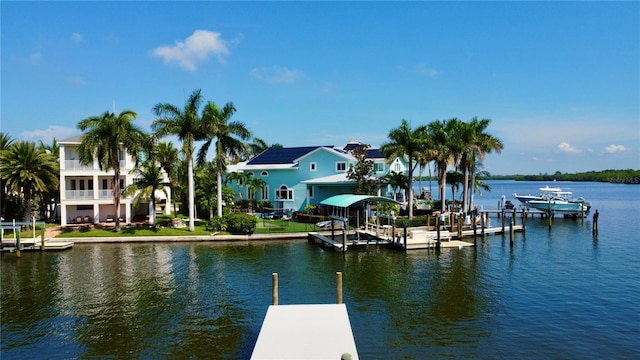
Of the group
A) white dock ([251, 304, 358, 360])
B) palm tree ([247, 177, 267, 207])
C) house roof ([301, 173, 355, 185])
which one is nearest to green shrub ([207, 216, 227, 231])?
palm tree ([247, 177, 267, 207])

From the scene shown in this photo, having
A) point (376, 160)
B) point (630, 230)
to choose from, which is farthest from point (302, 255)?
point (630, 230)

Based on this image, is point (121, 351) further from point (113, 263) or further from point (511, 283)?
point (511, 283)

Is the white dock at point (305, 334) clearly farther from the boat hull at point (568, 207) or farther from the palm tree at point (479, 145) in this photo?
the boat hull at point (568, 207)

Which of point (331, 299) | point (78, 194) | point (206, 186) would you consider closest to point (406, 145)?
point (206, 186)

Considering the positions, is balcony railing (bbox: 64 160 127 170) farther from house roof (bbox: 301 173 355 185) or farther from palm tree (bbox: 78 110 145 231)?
house roof (bbox: 301 173 355 185)

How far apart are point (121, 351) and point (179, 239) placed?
24.3 m

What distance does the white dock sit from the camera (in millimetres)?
12750

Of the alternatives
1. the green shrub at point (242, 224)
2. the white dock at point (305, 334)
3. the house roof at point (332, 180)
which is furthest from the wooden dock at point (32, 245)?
the white dock at point (305, 334)

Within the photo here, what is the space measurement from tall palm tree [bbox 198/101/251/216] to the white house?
363 inches

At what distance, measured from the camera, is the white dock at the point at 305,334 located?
12.8 m

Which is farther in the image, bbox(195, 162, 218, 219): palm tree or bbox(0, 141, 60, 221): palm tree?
bbox(195, 162, 218, 219): palm tree

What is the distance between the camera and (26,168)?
4100 cm

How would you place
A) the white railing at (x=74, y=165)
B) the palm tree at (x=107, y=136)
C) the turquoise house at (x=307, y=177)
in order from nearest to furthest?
1. the palm tree at (x=107, y=136)
2. the white railing at (x=74, y=165)
3. the turquoise house at (x=307, y=177)

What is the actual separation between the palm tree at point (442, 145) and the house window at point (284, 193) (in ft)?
60.6
